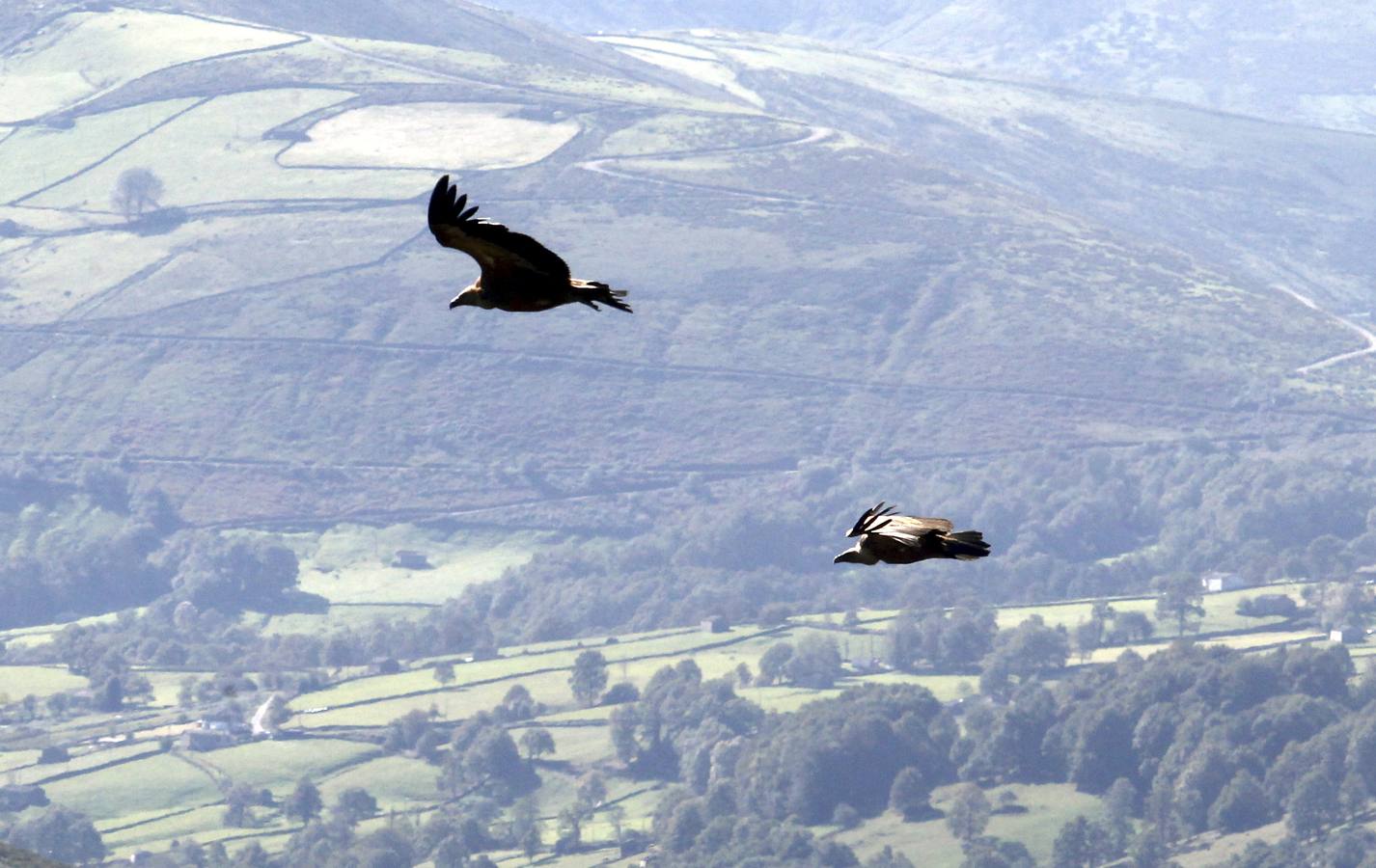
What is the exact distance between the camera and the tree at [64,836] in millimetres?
162375

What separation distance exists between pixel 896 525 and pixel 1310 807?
184 m

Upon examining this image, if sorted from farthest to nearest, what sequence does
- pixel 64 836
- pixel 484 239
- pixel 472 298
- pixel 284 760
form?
pixel 284 760
pixel 64 836
pixel 472 298
pixel 484 239

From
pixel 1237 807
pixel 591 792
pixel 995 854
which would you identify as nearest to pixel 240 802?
pixel 591 792

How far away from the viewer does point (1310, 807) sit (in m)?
187

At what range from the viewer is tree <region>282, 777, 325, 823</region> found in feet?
572

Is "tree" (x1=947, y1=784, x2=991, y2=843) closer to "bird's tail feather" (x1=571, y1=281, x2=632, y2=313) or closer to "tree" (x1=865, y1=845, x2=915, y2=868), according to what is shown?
"tree" (x1=865, y1=845, x2=915, y2=868)

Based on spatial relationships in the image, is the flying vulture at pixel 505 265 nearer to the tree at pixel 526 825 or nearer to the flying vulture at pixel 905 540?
the flying vulture at pixel 905 540

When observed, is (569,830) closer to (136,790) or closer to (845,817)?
(845,817)

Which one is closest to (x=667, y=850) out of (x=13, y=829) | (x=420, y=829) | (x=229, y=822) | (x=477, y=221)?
(x=420, y=829)

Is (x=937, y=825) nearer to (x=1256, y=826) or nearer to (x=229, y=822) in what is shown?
(x=1256, y=826)

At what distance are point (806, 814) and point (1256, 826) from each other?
38.1 meters

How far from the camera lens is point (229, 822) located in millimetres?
171750

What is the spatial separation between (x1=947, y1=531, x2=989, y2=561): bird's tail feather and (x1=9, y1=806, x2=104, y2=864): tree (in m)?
156

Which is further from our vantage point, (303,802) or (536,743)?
(536,743)
